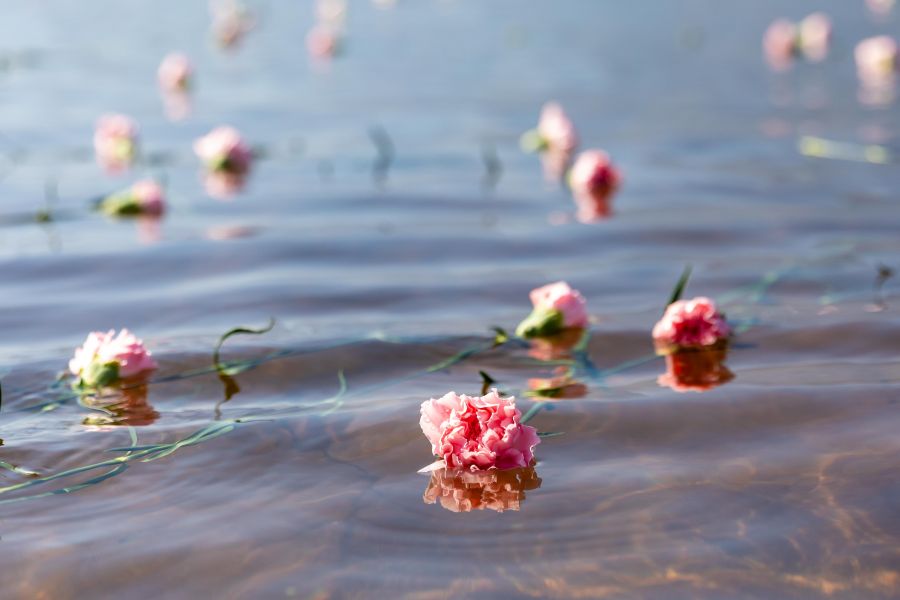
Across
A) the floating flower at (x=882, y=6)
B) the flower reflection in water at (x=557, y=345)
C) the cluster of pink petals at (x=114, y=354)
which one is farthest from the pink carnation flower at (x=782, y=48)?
the cluster of pink petals at (x=114, y=354)

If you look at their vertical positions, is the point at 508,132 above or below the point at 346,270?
above

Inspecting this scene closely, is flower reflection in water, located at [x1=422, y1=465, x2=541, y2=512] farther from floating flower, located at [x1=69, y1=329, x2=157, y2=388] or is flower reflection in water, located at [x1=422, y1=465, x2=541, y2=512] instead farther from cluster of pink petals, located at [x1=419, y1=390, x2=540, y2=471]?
floating flower, located at [x1=69, y1=329, x2=157, y2=388]

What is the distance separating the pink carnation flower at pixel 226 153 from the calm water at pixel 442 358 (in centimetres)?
15

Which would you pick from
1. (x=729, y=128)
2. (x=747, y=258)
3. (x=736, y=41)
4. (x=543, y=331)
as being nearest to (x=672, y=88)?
(x=729, y=128)

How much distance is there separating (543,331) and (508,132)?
397 cm

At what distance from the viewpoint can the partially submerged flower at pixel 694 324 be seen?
306cm

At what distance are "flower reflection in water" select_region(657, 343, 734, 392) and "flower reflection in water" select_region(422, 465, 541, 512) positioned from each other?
679mm

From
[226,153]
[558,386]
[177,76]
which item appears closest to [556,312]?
[558,386]

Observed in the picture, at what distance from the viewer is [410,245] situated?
445 centimetres

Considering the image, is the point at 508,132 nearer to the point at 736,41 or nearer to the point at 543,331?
the point at 543,331

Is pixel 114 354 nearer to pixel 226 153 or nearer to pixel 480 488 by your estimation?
pixel 480 488

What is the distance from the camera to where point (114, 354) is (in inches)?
110

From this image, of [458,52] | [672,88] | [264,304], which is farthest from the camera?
[458,52]

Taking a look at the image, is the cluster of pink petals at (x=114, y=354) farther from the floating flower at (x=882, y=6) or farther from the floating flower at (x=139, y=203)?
the floating flower at (x=882, y=6)
